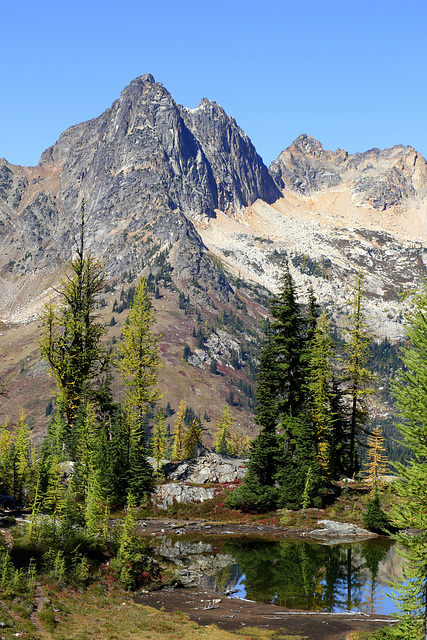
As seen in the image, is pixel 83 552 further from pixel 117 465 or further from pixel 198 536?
pixel 117 465

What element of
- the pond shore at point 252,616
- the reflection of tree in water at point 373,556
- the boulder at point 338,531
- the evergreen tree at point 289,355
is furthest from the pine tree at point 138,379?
the reflection of tree in water at point 373,556

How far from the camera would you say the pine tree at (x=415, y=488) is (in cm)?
1727

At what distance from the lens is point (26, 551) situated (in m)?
29.4

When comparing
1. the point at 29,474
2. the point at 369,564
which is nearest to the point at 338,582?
the point at 369,564

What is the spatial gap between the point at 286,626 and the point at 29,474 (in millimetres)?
29042

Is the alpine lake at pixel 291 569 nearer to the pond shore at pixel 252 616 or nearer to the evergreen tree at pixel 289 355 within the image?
the pond shore at pixel 252 616

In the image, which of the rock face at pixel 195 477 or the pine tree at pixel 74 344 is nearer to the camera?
the pine tree at pixel 74 344

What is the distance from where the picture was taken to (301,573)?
35938mm

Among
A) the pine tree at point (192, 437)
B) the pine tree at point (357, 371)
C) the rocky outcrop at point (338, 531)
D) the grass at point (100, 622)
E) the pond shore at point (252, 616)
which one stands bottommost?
the pond shore at point (252, 616)

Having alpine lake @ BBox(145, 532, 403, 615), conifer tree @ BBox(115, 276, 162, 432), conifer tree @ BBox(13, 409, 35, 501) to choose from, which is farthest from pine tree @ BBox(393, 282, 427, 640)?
conifer tree @ BBox(115, 276, 162, 432)

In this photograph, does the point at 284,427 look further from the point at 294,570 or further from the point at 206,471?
the point at 294,570

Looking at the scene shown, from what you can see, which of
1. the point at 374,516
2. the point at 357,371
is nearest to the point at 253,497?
the point at 374,516

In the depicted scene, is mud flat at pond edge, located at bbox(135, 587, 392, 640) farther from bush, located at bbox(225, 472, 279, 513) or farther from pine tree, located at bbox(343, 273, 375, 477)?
pine tree, located at bbox(343, 273, 375, 477)

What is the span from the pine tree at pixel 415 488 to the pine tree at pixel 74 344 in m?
35.2
